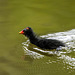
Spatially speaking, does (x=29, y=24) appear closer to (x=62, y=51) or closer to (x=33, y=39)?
(x=33, y=39)

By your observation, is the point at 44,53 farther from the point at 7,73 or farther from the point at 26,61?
the point at 7,73

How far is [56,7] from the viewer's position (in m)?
7.81

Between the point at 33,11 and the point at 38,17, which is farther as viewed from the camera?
the point at 33,11

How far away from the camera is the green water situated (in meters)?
3.69

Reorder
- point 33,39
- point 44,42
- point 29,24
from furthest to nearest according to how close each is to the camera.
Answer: point 29,24 → point 33,39 → point 44,42

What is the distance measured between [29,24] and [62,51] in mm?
2195

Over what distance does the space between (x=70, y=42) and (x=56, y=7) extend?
3.46 metres

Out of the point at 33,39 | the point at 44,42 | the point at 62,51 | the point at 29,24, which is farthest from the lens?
the point at 29,24

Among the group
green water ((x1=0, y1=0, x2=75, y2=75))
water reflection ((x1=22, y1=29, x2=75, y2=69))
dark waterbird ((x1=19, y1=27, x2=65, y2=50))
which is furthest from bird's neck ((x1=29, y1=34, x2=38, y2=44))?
green water ((x1=0, y1=0, x2=75, y2=75))

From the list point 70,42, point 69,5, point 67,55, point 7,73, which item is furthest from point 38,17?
point 7,73

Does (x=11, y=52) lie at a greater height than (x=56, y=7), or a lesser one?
lesser

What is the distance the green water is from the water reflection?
0.41ft

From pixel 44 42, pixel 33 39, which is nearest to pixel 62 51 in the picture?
pixel 44 42

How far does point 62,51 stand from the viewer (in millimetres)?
4254
